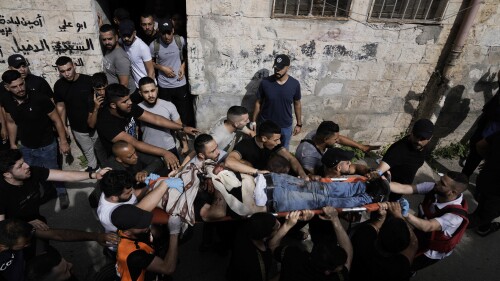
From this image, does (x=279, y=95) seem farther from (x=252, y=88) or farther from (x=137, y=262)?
(x=137, y=262)

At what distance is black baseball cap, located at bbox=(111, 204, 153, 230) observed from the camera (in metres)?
2.53

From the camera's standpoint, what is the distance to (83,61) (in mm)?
5082

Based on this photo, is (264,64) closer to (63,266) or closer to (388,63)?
(388,63)

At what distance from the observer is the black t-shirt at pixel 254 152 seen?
3889mm

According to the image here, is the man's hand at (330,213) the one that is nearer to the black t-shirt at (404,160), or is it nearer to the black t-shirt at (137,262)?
the black t-shirt at (404,160)

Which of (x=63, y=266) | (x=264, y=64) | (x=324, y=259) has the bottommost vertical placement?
(x=63, y=266)

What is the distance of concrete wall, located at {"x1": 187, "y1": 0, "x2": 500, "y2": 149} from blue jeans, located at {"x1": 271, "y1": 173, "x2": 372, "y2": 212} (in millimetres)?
2465

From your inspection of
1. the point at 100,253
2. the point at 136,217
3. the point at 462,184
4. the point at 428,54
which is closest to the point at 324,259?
the point at 136,217

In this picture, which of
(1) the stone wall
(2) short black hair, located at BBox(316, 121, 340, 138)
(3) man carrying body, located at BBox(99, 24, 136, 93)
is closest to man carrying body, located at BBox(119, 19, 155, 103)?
(3) man carrying body, located at BBox(99, 24, 136, 93)

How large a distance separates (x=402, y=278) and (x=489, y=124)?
3567 mm

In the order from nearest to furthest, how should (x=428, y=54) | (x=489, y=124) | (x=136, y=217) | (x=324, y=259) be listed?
(x=324, y=259) < (x=136, y=217) < (x=489, y=124) < (x=428, y=54)

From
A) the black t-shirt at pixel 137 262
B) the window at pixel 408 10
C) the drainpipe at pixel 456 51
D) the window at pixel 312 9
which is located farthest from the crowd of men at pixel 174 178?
the window at pixel 408 10

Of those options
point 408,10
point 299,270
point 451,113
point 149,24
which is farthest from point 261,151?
point 451,113

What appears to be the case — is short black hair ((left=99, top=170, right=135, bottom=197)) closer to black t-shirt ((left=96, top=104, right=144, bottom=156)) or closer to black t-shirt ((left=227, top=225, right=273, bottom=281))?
black t-shirt ((left=96, top=104, right=144, bottom=156))
